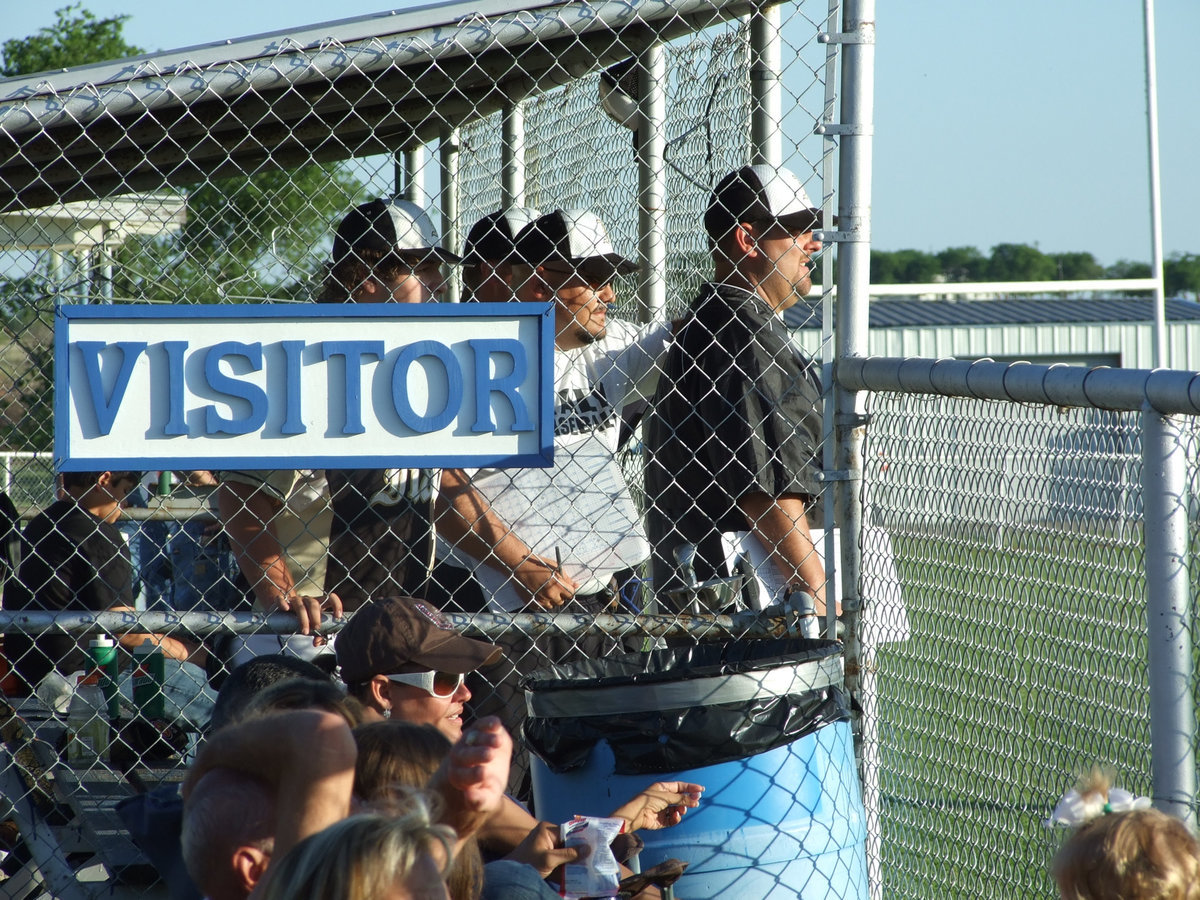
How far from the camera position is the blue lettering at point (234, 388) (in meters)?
3.22

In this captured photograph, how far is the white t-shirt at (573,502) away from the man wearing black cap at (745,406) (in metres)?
0.14

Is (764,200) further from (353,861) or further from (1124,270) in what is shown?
(1124,270)

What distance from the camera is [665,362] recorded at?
3.74 m

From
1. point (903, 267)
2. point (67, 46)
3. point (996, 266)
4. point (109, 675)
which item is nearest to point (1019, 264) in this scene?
point (996, 266)

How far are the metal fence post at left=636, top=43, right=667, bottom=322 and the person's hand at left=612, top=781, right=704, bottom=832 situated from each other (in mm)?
2284

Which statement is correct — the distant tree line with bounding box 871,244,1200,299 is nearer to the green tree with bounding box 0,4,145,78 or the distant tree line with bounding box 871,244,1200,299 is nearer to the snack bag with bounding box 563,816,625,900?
the green tree with bounding box 0,4,145,78

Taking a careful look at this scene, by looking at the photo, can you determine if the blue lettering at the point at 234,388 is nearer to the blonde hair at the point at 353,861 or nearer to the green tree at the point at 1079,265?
the blonde hair at the point at 353,861

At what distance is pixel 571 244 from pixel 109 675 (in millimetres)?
1976

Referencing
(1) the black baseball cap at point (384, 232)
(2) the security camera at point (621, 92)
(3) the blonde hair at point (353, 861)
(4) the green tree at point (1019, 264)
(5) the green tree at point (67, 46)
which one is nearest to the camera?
(3) the blonde hair at point (353, 861)

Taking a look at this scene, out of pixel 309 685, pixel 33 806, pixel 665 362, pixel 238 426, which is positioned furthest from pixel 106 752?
pixel 665 362

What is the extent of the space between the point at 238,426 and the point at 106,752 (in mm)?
1207

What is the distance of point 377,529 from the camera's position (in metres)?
3.69

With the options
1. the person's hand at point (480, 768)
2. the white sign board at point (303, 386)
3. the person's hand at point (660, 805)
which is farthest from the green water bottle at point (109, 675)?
the person's hand at point (480, 768)

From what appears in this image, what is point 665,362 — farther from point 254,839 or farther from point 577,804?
point 254,839
